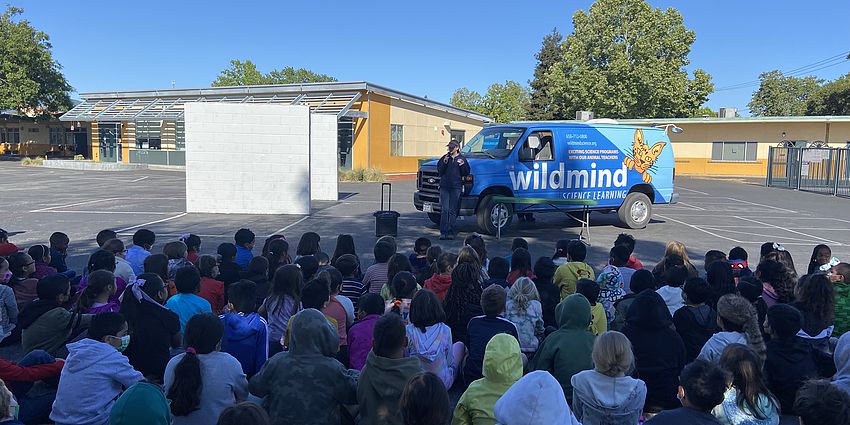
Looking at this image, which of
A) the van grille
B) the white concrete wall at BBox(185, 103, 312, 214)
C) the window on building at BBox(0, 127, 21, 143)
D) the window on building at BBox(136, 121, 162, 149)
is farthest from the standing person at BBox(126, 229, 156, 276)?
the window on building at BBox(0, 127, 21, 143)

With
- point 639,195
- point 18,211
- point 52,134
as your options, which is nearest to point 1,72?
point 52,134

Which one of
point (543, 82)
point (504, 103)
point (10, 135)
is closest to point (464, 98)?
Answer: point (504, 103)

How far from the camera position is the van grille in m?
13.9

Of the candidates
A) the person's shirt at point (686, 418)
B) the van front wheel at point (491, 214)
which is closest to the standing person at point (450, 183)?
the van front wheel at point (491, 214)

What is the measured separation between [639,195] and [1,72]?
173 ft

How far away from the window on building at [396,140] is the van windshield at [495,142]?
23510mm

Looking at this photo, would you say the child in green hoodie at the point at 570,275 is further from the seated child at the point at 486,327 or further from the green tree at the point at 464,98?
the green tree at the point at 464,98

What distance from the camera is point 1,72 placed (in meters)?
49.2

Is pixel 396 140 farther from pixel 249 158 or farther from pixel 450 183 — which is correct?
pixel 450 183

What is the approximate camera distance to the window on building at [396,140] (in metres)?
38.3

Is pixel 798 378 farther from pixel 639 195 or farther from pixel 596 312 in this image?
pixel 639 195

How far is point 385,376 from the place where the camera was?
383 cm

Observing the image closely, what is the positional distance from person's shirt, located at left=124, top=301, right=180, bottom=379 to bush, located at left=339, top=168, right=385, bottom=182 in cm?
2660

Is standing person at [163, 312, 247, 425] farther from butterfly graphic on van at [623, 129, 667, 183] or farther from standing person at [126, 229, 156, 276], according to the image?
butterfly graphic on van at [623, 129, 667, 183]
